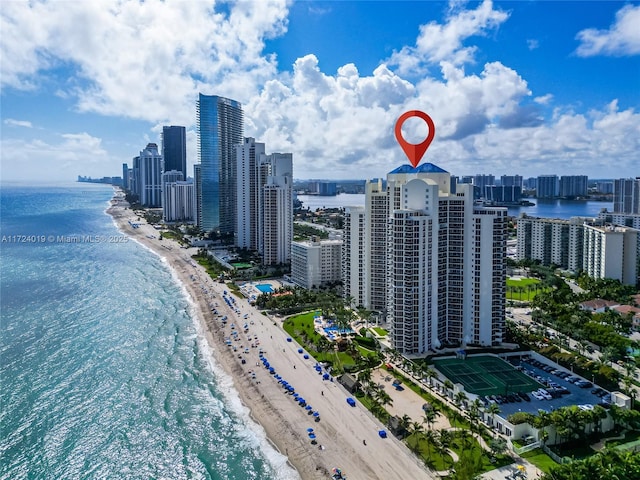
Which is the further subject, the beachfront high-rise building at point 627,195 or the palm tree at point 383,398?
the beachfront high-rise building at point 627,195

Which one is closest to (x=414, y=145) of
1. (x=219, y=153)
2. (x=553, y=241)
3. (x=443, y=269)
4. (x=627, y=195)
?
(x=443, y=269)

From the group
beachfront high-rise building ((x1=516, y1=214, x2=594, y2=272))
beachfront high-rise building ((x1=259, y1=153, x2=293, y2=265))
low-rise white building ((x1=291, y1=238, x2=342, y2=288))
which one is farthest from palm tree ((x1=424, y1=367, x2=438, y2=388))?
beachfront high-rise building ((x1=516, y1=214, x2=594, y2=272))

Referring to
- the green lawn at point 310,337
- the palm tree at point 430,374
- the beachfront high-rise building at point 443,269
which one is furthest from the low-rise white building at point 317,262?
the palm tree at point 430,374

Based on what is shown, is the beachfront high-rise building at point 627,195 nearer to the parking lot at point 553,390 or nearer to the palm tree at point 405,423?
the parking lot at point 553,390

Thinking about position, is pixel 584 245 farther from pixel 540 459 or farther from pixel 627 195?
pixel 540 459

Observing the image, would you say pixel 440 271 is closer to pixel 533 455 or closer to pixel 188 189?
pixel 533 455

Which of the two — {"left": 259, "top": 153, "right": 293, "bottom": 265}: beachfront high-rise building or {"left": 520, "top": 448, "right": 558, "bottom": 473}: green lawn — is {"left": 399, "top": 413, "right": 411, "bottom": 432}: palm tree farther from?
{"left": 259, "top": 153, "right": 293, "bottom": 265}: beachfront high-rise building

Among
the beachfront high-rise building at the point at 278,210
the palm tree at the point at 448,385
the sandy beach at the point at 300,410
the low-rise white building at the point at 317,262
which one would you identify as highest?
the beachfront high-rise building at the point at 278,210

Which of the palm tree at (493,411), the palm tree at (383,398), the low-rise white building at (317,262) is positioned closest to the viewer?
the palm tree at (493,411)
